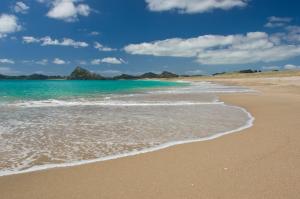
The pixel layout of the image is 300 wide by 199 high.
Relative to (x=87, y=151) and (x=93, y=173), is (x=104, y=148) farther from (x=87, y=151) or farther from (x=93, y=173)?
(x=93, y=173)

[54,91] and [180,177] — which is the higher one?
[180,177]

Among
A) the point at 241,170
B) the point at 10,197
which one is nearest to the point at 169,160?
the point at 241,170

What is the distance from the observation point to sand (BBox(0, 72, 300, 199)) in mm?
5094

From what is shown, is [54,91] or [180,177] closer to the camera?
[180,177]

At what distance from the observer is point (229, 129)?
37.9 ft

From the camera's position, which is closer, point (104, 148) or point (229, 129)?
point (104, 148)

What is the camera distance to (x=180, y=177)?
5.82 meters

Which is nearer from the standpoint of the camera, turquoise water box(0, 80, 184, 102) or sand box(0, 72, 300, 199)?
sand box(0, 72, 300, 199)

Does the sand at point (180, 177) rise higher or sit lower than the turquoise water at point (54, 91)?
higher

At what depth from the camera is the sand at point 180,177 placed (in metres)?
5.09

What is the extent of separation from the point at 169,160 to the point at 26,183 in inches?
125

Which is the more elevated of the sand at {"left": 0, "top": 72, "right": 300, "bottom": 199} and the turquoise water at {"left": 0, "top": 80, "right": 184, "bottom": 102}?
the sand at {"left": 0, "top": 72, "right": 300, "bottom": 199}

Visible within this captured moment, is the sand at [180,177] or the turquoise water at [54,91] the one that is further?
the turquoise water at [54,91]

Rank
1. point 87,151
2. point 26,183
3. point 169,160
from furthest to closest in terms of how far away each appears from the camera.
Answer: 1. point 87,151
2. point 169,160
3. point 26,183
